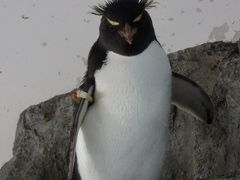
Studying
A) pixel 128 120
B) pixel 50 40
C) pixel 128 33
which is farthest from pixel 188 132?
pixel 50 40

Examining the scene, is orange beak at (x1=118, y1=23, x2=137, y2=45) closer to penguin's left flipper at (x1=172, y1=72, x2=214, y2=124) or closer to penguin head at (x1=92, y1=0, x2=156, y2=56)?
penguin head at (x1=92, y1=0, x2=156, y2=56)

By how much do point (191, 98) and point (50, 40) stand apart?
0.66 meters

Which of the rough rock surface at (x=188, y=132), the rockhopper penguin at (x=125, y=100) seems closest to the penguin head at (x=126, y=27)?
the rockhopper penguin at (x=125, y=100)

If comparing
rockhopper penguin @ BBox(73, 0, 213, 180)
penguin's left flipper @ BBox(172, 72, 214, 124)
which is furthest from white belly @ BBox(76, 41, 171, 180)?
penguin's left flipper @ BBox(172, 72, 214, 124)

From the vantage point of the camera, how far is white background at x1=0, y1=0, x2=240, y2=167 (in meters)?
2.00

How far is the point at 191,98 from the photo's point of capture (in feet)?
5.10

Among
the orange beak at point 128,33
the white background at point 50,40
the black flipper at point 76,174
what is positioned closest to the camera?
the orange beak at point 128,33

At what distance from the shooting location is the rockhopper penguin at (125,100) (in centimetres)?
134

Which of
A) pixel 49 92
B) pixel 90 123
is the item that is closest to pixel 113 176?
pixel 90 123

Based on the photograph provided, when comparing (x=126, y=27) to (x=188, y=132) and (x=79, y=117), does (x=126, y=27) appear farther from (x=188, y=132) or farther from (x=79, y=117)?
(x=188, y=132)

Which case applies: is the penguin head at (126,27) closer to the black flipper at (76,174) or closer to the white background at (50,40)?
the black flipper at (76,174)

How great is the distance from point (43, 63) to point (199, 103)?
679 mm

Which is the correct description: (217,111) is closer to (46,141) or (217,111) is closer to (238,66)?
(238,66)

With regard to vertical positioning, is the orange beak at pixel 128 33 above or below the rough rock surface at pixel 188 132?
above
